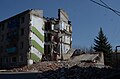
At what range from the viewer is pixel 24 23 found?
57.3 metres

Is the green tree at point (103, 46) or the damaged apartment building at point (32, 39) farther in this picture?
the green tree at point (103, 46)

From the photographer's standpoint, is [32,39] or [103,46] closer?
[32,39]

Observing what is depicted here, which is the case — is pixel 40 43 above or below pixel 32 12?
below

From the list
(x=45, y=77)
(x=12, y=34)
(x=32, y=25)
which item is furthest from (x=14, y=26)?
(x=45, y=77)

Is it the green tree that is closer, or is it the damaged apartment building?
the damaged apartment building

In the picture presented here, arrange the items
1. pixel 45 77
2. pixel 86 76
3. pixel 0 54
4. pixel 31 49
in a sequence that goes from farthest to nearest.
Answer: pixel 0 54 → pixel 31 49 → pixel 45 77 → pixel 86 76

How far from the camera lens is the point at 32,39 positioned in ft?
183

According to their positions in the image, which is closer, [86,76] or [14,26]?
[86,76]

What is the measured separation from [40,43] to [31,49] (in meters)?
3.39

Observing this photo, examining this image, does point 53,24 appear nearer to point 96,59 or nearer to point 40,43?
point 40,43

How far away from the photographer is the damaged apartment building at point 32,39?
55.9m

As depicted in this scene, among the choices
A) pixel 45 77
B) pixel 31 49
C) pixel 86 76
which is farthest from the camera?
pixel 31 49

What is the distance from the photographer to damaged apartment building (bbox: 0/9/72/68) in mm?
55875

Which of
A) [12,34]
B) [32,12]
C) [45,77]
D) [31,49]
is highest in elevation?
[32,12]
